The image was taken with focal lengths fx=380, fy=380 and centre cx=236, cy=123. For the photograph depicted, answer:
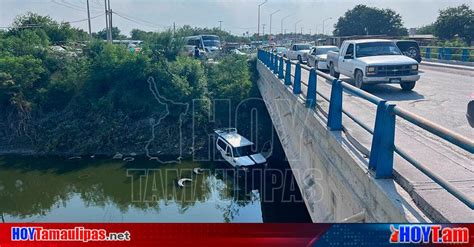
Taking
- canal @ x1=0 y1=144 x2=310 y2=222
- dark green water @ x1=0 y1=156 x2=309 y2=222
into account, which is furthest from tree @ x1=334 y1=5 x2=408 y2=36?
dark green water @ x1=0 y1=156 x2=309 y2=222

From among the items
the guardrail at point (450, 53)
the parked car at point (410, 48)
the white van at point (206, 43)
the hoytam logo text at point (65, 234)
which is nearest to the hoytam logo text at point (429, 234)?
the hoytam logo text at point (65, 234)

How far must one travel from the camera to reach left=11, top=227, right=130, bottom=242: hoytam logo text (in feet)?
10.7

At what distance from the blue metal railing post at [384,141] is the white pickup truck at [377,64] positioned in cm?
804

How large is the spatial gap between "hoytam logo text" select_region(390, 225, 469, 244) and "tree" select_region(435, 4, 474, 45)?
39.9 meters

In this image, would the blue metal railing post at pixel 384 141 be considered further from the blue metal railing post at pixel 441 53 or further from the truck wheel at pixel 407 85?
the blue metal railing post at pixel 441 53

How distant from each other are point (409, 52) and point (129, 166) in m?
17.2

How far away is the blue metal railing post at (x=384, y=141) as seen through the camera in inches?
157

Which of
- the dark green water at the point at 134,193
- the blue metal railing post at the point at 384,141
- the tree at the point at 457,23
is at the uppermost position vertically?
the tree at the point at 457,23

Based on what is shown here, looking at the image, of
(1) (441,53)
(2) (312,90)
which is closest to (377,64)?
(2) (312,90)

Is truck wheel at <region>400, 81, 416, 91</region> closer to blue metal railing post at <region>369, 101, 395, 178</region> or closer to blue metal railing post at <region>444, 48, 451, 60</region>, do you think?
blue metal railing post at <region>369, 101, 395, 178</region>

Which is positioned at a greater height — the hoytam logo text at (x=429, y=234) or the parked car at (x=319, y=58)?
the parked car at (x=319, y=58)

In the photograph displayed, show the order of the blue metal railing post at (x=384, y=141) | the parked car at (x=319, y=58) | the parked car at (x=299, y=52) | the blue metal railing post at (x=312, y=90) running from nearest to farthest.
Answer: the blue metal railing post at (x=384, y=141) < the blue metal railing post at (x=312, y=90) < the parked car at (x=319, y=58) < the parked car at (x=299, y=52)

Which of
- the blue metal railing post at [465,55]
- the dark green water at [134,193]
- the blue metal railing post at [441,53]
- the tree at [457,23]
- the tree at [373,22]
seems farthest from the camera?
the tree at [373,22]

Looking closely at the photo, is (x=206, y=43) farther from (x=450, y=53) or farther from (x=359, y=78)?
(x=359, y=78)
